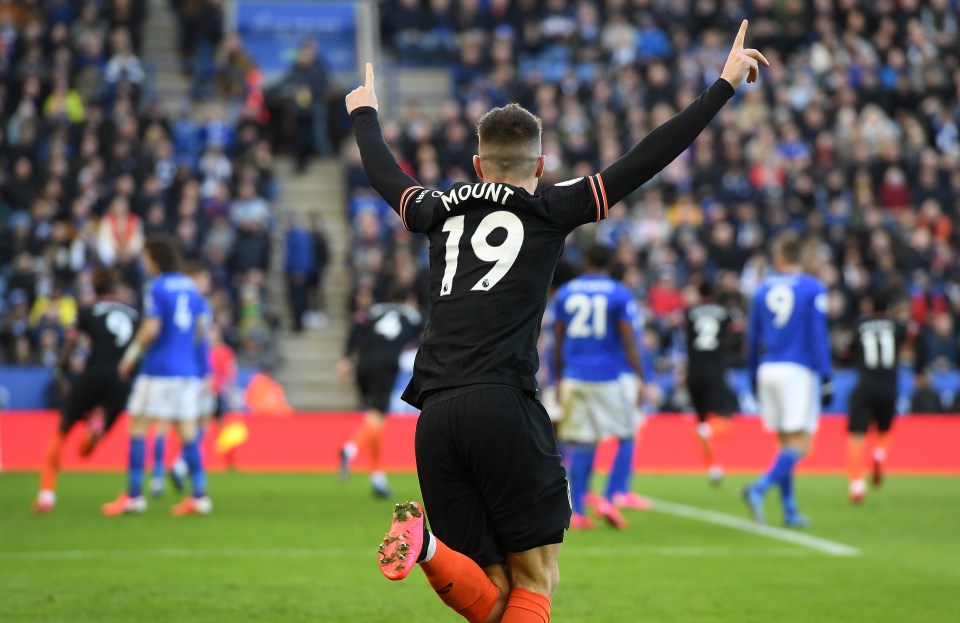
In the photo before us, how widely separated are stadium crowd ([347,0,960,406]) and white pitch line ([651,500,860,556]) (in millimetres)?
7895

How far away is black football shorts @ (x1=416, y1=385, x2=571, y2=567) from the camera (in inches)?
197

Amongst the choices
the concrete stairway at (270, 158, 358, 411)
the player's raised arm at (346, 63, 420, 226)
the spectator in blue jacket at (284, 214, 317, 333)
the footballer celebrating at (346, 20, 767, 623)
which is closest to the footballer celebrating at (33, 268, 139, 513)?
the player's raised arm at (346, 63, 420, 226)

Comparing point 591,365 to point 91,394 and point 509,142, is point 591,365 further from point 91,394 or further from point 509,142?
point 509,142

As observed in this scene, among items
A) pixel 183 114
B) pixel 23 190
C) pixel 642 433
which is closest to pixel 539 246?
pixel 642 433

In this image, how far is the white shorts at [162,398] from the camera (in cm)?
1327

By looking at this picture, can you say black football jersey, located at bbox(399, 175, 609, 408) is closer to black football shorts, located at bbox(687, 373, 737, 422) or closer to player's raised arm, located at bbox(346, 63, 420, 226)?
player's raised arm, located at bbox(346, 63, 420, 226)

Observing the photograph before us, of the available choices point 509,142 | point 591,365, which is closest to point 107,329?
point 591,365

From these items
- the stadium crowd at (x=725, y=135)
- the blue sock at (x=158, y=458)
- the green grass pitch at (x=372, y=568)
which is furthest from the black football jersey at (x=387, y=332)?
the stadium crowd at (x=725, y=135)

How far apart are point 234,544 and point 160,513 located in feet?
8.89

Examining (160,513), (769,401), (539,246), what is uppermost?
(539,246)

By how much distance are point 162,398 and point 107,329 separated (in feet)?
3.25

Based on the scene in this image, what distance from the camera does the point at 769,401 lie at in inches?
496

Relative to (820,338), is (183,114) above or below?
above

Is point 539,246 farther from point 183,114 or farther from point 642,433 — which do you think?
point 183,114
